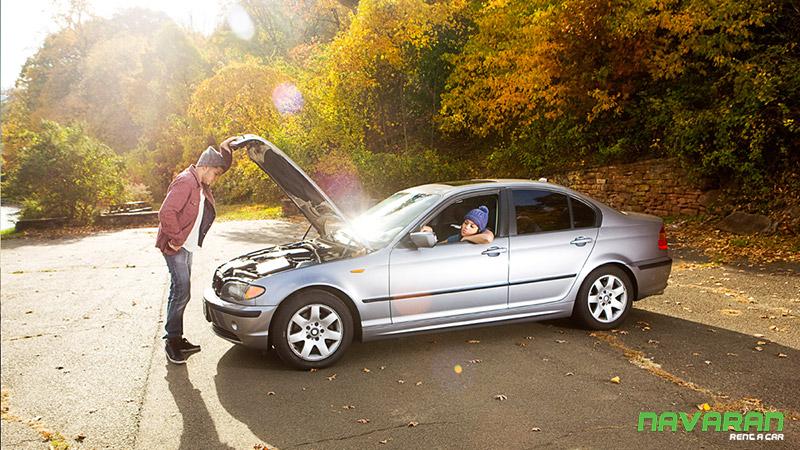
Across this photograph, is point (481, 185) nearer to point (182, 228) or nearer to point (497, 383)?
point (497, 383)

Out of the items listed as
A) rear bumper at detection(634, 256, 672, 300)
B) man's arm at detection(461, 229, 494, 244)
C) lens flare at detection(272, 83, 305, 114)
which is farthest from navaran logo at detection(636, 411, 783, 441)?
lens flare at detection(272, 83, 305, 114)

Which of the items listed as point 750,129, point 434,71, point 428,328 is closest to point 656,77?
point 750,129

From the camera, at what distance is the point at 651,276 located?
251 inches

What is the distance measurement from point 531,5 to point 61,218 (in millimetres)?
15663

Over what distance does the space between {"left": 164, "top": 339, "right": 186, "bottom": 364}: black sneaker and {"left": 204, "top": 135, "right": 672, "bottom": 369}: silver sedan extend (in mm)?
453

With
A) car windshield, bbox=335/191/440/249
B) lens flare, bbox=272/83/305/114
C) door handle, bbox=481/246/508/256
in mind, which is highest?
lens flare, bbox=272/83/305/114

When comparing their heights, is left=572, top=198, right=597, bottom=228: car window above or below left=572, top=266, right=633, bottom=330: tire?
above

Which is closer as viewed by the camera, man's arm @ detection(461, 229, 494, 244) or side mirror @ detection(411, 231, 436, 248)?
side mirror @ detection(411, 231, 436, 248)

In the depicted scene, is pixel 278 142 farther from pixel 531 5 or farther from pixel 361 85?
pixel 531 5

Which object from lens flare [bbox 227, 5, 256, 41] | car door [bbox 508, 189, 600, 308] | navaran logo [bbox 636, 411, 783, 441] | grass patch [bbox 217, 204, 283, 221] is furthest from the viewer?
lens flare [bbox 227, 5, 256, 41]

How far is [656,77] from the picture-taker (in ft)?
48.9

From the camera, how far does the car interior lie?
19.8ft

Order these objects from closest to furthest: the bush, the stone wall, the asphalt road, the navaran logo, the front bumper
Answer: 1. the navaran logo
2. the asphalt road
3. the front bumper
4. the stone wall
5. the bush

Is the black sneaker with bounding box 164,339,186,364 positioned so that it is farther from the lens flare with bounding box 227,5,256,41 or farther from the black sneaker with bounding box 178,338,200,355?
the lens flare with bounding box 227,5,256,41
